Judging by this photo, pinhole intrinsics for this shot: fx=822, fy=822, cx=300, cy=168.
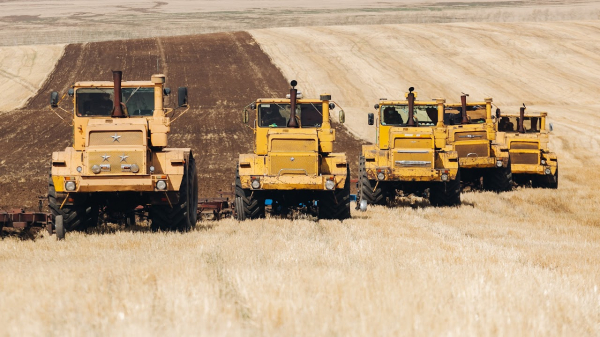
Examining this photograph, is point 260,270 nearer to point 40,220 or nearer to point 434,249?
point 434,249

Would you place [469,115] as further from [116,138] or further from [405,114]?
[116,138]

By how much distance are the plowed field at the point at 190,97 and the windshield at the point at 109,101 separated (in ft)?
23.5

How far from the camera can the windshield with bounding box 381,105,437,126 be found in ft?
65.1

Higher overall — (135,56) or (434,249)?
(135,56)

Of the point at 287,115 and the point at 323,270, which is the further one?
the point at 287,115

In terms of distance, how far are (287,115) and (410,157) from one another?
11.9 feet

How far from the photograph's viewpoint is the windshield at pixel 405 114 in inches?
781

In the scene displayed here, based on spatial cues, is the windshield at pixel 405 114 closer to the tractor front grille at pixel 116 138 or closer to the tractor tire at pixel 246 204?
the tractor tire at pixel 246 204

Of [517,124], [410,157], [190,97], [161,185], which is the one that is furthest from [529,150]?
[190,97]

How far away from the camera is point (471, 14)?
78875 mm

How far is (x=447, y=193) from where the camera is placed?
19312mm

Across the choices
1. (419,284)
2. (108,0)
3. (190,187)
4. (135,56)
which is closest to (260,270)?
(419,284)

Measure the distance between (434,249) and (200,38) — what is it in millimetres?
49041

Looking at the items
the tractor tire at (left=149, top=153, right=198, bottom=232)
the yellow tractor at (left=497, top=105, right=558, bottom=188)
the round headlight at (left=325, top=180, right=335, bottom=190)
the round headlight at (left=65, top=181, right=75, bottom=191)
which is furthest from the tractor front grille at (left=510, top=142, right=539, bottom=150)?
the round headlight at (left=65, top=181, right=75, bottom=191)
